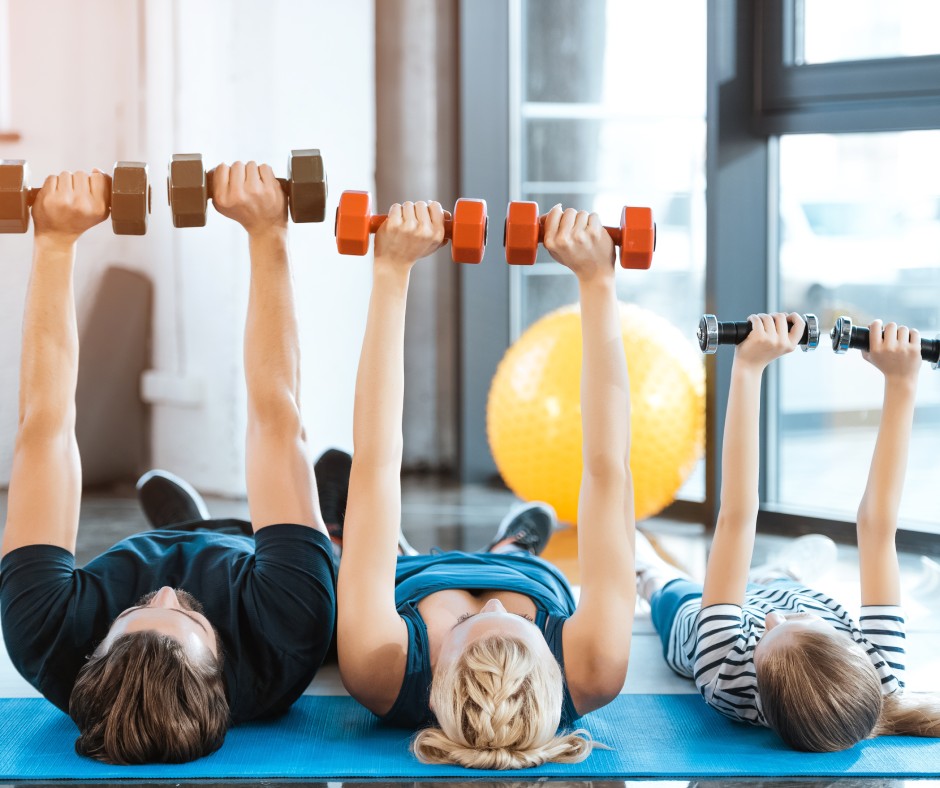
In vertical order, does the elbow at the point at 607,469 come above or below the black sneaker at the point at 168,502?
above

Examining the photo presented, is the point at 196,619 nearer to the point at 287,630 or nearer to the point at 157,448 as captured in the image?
the point at 287,630

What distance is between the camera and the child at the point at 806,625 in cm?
143

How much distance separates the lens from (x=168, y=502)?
2381mm

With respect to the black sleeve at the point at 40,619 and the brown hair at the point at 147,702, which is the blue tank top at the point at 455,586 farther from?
the black sleeve at the point at 40,619

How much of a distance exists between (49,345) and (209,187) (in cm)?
34

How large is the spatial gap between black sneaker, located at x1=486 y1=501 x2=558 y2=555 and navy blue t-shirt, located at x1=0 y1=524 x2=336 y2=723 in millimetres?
819

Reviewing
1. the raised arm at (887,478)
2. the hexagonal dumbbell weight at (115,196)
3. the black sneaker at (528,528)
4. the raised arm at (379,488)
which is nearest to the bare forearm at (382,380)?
the raised arm at (379,488)

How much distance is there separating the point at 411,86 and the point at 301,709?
2.78m

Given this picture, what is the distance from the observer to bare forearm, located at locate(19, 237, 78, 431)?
62.6 inches

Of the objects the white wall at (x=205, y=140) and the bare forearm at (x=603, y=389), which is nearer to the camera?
the bare forearm at (x=603, y=389)

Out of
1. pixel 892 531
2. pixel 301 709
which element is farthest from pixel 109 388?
pixel 892 531

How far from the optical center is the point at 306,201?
5.39 feet

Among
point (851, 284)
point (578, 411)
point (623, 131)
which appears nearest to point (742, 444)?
point (578, 411)

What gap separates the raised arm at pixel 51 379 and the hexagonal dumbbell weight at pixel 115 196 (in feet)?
0.08
